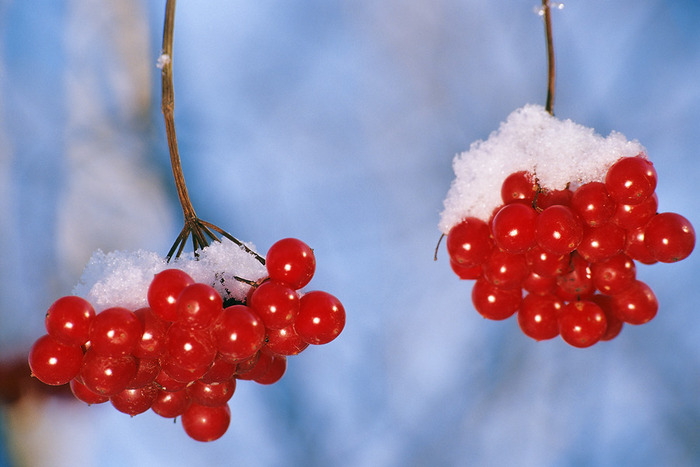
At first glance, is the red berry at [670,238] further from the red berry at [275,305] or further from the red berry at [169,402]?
the red berry at [169,402]

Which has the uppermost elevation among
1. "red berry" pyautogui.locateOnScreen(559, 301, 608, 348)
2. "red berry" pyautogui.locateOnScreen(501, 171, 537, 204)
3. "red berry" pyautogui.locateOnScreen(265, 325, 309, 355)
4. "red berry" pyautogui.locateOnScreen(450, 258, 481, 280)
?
"red berry" pyautogui.locateOnScreen(501, 171, 537, 204)

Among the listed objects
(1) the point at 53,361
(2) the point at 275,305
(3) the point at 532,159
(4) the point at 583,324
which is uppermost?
(3) the point at 532,159

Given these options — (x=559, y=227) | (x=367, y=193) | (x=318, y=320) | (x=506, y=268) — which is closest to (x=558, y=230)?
(x=559, y=227)

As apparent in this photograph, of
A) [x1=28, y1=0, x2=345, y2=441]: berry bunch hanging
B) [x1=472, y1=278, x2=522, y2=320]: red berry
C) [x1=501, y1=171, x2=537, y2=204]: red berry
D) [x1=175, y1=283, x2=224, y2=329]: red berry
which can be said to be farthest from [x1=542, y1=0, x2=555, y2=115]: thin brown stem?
[x1=175, y1=283, x2=224, y2=329]: red berry

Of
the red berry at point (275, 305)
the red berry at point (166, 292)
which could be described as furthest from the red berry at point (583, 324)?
the red berry at point (166, 292)

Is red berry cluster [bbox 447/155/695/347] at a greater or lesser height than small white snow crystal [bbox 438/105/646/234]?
lesser

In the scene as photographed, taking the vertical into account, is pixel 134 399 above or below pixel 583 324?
below

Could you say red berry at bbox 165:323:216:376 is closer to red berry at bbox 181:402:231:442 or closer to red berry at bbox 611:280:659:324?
red berry at bbox 181:402:231:442

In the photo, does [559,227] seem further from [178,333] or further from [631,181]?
[178,333]
